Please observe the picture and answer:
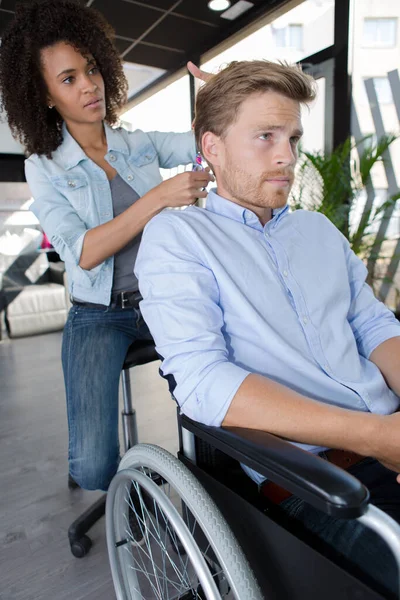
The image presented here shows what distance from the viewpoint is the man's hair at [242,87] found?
99 centimetres

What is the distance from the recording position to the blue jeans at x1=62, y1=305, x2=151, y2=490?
1.26m

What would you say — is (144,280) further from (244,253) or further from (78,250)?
(78,250)

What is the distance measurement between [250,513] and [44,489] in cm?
145

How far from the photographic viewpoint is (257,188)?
1.03 meters

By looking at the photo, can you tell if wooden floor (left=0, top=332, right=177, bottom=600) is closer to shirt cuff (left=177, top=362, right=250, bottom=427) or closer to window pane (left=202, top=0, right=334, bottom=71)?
shirt cuff (left=177, top=362, right=250, bottom=427)

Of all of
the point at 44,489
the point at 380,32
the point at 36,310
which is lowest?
the point at 44,489

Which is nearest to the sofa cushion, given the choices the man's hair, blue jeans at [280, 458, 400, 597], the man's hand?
the man's hair

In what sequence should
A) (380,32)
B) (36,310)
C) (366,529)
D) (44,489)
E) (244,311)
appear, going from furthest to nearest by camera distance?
(36,310) < (380,32) < (44,489) < (244,311) < (366,529)

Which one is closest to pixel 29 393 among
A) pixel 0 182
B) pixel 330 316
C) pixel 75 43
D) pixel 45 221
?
pixel 45 221

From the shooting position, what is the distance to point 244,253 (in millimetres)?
981

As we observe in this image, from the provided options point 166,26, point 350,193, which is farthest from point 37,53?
point 166,26

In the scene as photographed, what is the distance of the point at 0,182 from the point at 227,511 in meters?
5.65

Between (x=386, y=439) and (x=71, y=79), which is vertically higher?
(x=71, y=79)

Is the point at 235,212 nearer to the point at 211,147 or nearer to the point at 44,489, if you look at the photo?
the point at 211,147
